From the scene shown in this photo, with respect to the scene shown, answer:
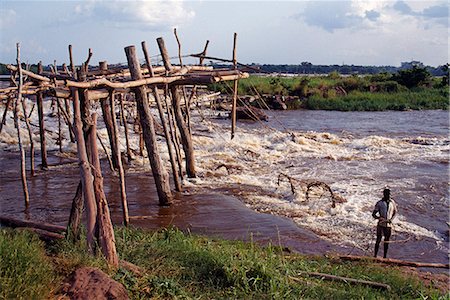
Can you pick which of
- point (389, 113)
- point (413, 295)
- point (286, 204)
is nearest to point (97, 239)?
point (413, 295)

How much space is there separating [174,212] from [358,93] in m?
29.1

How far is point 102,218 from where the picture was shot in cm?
516

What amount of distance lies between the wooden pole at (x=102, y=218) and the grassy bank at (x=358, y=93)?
25.6 meters

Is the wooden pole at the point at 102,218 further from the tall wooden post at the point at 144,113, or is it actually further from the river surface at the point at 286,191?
the tall wooden post at the point at 144,113

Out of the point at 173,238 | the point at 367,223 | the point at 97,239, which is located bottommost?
the point at 367,223

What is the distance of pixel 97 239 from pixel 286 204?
5.76 meters

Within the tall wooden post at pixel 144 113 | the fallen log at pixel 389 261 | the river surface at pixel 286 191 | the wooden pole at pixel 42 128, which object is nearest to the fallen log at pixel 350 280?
the fallen log at pixel 389 261

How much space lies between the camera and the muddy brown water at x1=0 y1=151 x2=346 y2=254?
8203 millimetres

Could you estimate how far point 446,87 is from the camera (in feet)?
125

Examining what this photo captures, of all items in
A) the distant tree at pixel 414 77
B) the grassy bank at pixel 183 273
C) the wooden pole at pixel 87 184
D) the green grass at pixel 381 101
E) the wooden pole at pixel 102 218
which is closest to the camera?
the grassy bank at pixel 183 273

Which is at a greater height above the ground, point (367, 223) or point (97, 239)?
point (97, 239)

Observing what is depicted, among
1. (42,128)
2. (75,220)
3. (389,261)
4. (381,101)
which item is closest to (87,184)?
(75,220)

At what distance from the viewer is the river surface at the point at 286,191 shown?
8.57 meters

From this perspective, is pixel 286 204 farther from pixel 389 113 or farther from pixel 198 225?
pixel 389 113
